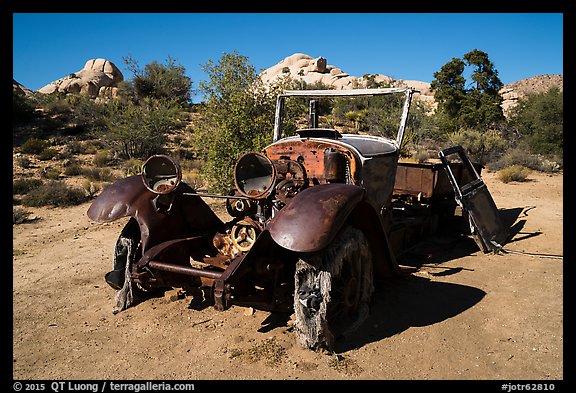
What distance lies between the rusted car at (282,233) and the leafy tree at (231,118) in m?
4.19

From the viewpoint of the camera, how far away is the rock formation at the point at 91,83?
119 feet

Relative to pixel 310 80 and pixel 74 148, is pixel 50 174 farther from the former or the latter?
pixel 310 80

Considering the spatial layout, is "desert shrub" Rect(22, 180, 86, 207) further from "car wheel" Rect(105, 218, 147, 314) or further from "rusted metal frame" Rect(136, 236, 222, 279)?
"rusted metal frame" Rect(136, 236, 222, 279)

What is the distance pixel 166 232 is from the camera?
455 cm

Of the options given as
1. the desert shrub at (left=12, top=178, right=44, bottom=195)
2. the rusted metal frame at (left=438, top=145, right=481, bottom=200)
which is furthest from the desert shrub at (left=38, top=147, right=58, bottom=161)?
the rusted metal frame at (left=438, top=145, right=481, bottom=200)

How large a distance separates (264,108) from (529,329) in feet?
23.9

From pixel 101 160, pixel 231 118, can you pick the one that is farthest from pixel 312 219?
pixel 101 160

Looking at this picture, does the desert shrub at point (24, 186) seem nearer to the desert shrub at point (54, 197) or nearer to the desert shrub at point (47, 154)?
the desert shrub at point (54, 197)

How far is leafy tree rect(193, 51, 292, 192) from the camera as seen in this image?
9320 millimetres

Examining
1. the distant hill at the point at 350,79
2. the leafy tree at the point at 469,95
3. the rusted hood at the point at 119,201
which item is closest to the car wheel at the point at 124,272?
the rusted hood at the point at 119,201

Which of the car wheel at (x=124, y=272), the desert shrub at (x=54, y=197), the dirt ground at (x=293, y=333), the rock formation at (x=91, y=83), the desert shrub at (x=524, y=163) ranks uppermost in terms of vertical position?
the rock formation at (x=91, y=83)

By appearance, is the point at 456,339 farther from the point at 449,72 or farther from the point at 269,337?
the point at 449,72
